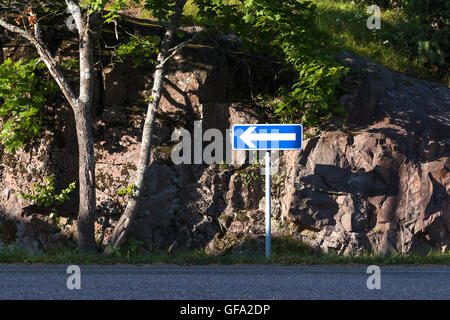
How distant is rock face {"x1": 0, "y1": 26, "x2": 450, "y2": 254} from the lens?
12023 millimetres

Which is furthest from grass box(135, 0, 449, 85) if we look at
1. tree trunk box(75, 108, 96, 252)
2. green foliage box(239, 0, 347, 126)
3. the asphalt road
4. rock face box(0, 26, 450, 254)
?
the asphalt road

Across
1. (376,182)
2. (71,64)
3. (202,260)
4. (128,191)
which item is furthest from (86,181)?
(376,182)

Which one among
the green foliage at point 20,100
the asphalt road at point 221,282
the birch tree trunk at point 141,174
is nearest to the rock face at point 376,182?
the asphalt road at point 221,282

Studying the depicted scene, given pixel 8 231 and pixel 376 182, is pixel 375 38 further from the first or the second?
pixel 8 231

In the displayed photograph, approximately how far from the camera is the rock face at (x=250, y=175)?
1202 cm

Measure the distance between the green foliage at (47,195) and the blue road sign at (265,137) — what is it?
427 cm

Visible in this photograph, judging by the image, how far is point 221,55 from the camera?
1397cm

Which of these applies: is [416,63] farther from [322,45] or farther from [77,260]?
[77,260]

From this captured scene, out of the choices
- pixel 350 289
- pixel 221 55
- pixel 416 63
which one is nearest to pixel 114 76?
pixel 221 55

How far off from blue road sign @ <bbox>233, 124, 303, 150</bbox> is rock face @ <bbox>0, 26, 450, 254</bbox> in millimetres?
2103

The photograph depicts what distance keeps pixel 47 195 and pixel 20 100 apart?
2.30 metres

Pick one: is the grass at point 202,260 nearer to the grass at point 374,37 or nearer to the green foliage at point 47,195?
the green foliage at point 47,195

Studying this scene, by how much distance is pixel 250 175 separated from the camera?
12680mm

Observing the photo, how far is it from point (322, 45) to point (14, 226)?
8.36 meters
